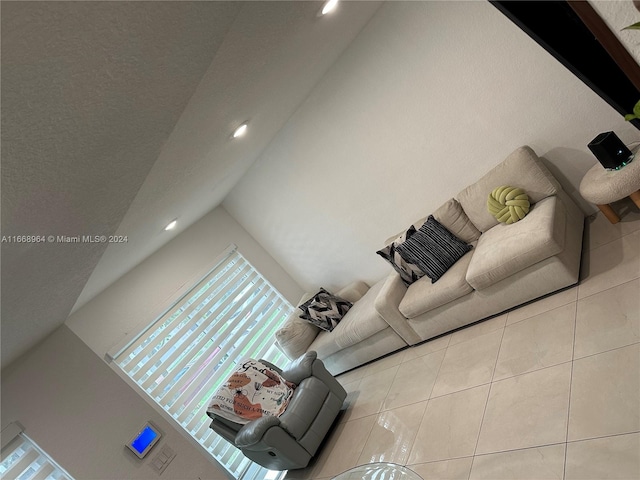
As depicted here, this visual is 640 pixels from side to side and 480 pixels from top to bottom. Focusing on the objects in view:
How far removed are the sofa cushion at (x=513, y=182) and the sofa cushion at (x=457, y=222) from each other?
0.05m

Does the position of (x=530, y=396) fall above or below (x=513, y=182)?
below

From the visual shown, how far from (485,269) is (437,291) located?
48 centimetres

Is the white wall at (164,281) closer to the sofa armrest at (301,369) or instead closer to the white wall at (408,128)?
the white wall at (408,128)

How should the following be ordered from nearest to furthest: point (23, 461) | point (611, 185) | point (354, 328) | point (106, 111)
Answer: point (106, 111) → point (611, 185) → point (23, 461) → point (354, 328)

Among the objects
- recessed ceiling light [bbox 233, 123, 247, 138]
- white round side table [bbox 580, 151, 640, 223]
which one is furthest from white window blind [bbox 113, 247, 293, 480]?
white round side table [bbox 580, 151, 640, 223]

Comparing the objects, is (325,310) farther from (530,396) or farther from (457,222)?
(530,396)

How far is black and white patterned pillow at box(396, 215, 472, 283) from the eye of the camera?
3594mm

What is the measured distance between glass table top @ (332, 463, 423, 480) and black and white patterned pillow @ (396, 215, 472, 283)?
210cm

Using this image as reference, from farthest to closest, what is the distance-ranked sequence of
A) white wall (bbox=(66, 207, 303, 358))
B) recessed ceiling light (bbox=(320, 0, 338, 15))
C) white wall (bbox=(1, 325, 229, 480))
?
white wall (bbox=(66, 207, 303, 358)) < white wall (bbox=(1, 325, 229, 480)) < recessed ceiling light (bbox=(320, 0, 338, 15))

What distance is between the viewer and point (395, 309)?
12.4 feet

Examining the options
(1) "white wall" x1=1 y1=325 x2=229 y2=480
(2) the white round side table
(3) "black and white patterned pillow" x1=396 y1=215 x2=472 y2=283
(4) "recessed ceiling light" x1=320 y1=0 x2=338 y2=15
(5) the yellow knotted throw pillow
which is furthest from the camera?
(3) "black and white patterned pillow" x1=396 y1=215 x2=472 y2=283

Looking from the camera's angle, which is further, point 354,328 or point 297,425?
point 354,328

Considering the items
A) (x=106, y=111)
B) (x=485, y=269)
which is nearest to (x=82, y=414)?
(x=106, y=111)

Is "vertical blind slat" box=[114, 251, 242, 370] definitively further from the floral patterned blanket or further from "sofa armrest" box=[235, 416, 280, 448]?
"sofa armrest" box=[235, 416, 280, 448]
